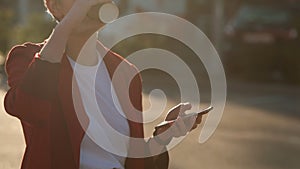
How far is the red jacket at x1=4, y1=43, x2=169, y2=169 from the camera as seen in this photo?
94.0 inches

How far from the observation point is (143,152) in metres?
2.77

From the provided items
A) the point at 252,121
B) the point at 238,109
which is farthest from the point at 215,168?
the point at 238,109

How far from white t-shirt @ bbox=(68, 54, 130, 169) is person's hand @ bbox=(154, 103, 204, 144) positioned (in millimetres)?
159

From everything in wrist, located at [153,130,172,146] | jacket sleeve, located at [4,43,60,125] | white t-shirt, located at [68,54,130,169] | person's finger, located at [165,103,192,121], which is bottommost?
wrist, located at [153,130,172,146]

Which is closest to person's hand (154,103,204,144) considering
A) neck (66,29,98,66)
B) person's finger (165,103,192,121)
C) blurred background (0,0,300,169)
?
person's finger (165,103,192,121)

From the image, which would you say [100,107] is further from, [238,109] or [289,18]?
[289,18]

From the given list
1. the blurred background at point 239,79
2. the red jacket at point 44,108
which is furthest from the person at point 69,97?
the blurred background at point 239,79

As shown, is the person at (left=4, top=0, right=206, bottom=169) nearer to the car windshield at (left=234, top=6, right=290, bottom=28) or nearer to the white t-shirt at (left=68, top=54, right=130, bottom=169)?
the white t-shirt at (left=68, top=54, right=130, bottom=169)

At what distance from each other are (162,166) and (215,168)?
531cm

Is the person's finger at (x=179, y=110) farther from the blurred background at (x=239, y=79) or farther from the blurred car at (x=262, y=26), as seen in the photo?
the blurred car at (x=262, y=26)

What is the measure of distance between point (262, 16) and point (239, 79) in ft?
4.78

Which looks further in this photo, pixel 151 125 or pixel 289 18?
pixel 289 18

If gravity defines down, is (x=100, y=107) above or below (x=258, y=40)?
above

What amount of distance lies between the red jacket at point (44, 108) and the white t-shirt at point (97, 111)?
0.12 ft
